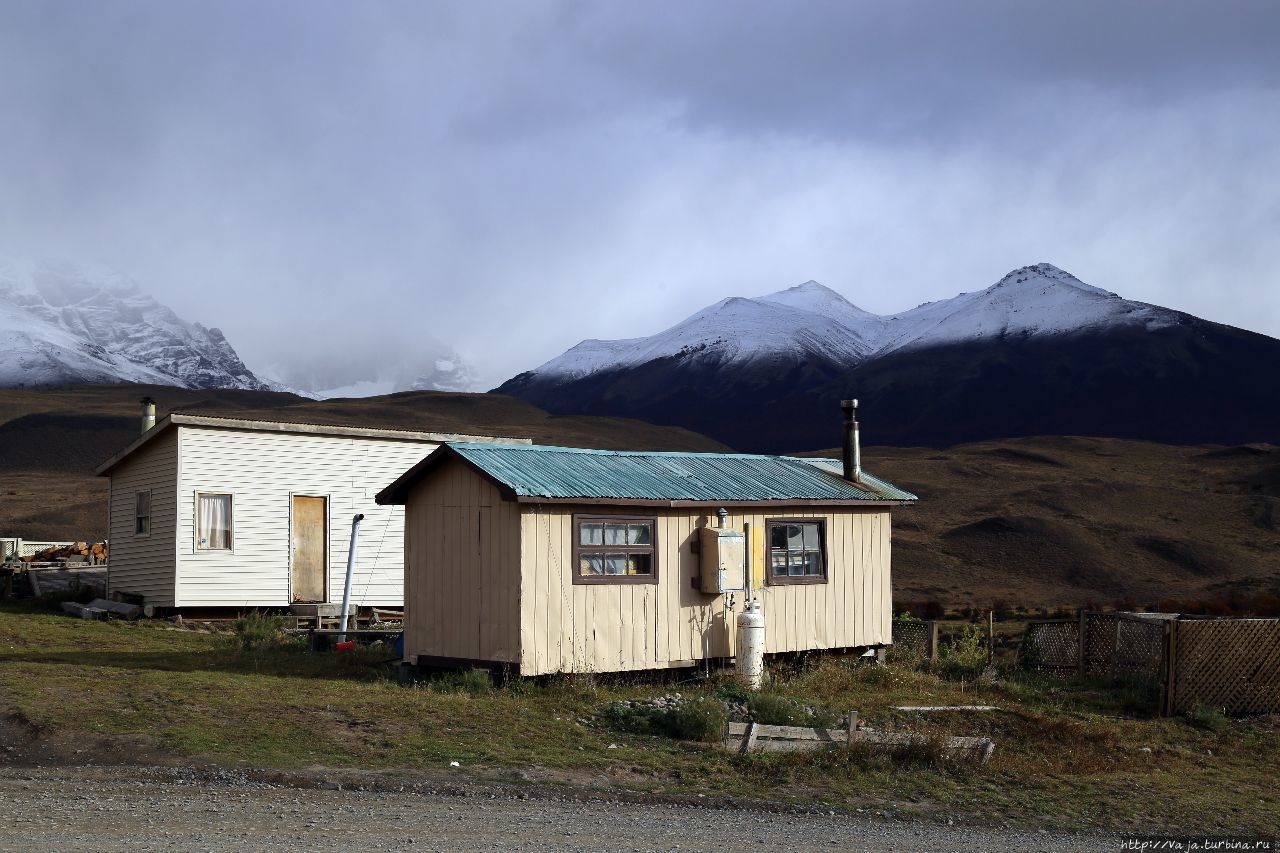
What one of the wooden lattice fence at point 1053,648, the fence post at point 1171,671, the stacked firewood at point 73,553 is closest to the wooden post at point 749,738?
the fence post at point 1171,671

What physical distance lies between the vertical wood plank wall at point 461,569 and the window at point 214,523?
7.74 m

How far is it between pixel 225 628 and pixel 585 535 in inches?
395

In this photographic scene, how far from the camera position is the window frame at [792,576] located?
16889 millimetres

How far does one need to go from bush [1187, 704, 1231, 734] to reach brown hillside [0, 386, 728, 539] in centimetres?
4292

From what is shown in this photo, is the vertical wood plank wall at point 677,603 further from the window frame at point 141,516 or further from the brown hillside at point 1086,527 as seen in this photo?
the brown hillside at point 1086,527

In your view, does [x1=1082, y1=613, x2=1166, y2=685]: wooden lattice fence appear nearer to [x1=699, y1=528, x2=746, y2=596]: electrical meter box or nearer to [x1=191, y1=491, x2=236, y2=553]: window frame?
[x1=699, y1=528, x2=746, y2=596]: electrical meter box

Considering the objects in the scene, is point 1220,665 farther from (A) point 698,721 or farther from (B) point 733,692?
(A) point 698,721

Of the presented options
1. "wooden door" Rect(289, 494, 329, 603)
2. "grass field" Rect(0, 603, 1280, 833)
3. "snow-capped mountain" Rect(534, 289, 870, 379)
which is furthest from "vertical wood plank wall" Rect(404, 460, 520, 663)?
"snow-capped mountain" Rect(534, 289, 870, 379)

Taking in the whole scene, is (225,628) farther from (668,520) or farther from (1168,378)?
(1168,378)

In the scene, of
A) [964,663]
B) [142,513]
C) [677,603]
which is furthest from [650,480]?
[142,513]

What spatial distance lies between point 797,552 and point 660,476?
7.39ft

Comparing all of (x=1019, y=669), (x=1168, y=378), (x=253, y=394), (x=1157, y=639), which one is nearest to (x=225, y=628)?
(x=1019, y=669)

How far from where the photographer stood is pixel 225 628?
73.8ft

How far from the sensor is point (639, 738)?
12.6 m
